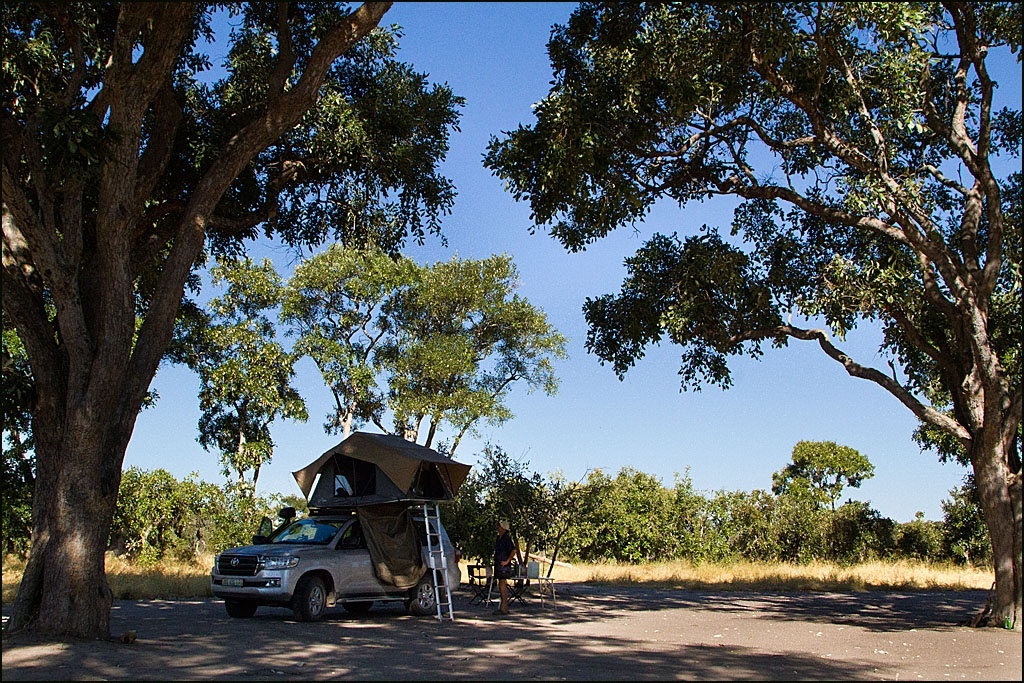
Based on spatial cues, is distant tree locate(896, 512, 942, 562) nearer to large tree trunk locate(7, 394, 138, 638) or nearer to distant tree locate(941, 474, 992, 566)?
distant tree locate(941, 474, 992, 566)

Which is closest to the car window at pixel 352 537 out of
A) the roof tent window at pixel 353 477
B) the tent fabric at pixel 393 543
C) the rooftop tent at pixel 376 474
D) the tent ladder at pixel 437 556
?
the tent fabric at pixel 393 543

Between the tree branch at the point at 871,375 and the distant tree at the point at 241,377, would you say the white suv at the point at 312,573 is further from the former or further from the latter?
the distant tree at the point at 241,377

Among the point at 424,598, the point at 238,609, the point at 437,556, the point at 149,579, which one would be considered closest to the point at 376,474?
the point at 437,556

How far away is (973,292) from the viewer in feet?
47.0

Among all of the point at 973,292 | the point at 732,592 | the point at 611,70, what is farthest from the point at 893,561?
the point at 611,70

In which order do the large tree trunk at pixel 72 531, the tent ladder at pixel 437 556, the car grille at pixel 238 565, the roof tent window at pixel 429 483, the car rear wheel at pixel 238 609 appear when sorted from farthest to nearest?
1. the roof tent window at pixel 429 483
2. the tent ladder at pixel 437 556
3. the car rear wheel at pixel 238 609
4. the car grille at pixel 238 565
5. the large tree trunk at pixel 72 531

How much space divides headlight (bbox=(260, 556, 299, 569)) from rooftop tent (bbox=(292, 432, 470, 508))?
6.69 ft

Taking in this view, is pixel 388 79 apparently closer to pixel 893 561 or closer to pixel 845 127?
pixel 845 127

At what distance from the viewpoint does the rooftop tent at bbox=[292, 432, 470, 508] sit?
15.9 m

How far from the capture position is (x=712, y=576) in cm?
2845

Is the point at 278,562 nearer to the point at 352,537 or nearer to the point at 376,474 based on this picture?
the point at 352,537

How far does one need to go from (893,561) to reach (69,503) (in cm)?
2956

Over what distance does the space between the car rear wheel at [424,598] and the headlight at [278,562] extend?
270 cm

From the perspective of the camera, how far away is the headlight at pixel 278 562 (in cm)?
1440
